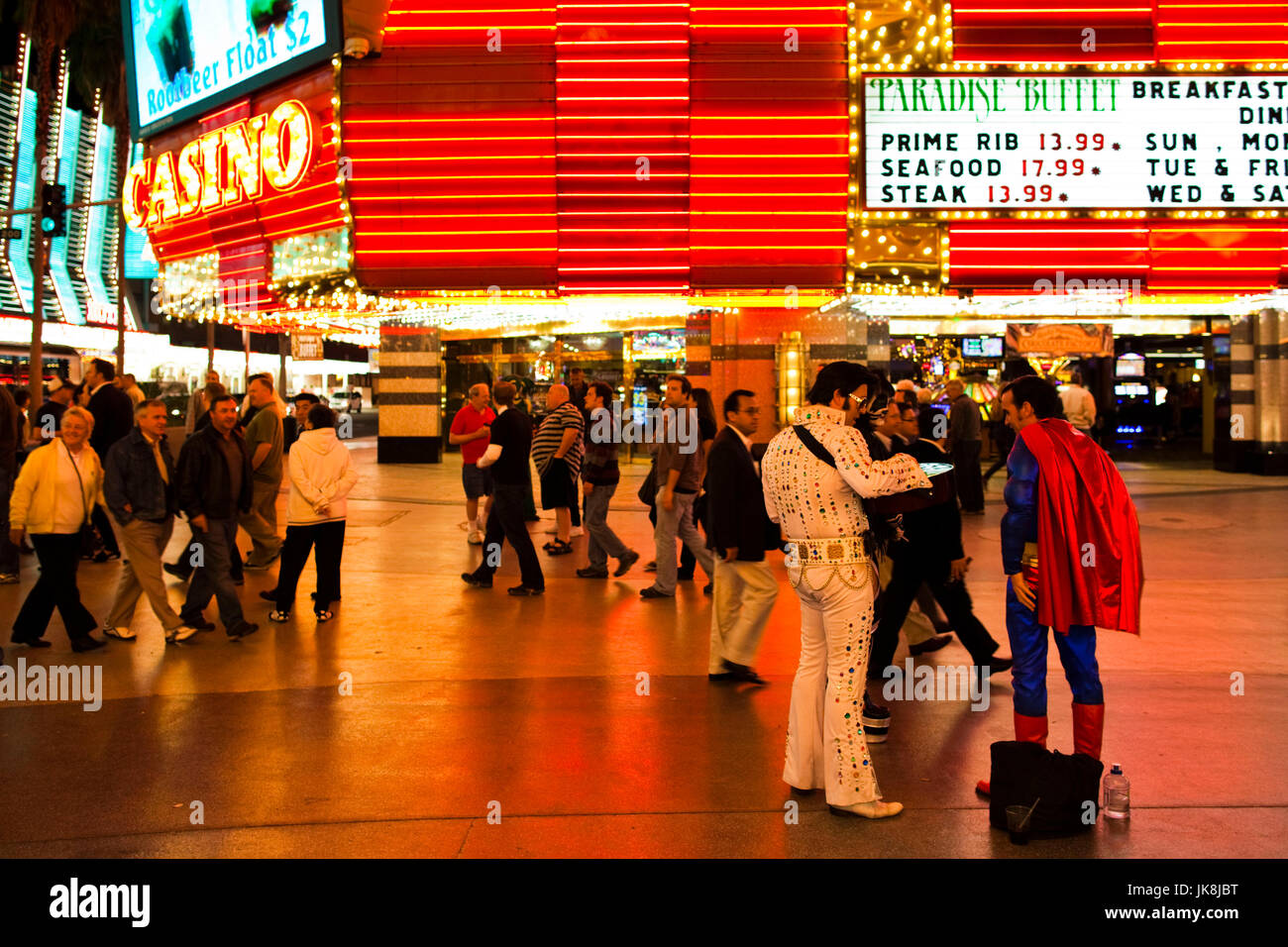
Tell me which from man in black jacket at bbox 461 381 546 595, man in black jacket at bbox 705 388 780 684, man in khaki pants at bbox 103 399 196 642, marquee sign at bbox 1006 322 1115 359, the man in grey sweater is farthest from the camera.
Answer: marquee sign at bbox 1006 322 1115 359

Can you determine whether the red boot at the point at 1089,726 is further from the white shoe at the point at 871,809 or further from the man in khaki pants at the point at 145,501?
the man in khaki pants at the point at 145,501

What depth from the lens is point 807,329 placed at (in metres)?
17.3

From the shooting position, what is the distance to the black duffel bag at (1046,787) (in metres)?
4.57

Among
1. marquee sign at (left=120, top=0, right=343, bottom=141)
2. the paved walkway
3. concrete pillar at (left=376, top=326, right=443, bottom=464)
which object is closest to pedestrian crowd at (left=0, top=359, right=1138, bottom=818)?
the paved walkway

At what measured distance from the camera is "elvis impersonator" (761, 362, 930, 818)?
15.9 ft

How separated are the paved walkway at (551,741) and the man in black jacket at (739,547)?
0.27 metres

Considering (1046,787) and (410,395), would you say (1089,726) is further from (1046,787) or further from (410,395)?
(410,395)

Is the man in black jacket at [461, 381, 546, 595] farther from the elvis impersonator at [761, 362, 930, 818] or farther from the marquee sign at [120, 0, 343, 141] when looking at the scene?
the marquee sign at [120, 0, 343, 141]

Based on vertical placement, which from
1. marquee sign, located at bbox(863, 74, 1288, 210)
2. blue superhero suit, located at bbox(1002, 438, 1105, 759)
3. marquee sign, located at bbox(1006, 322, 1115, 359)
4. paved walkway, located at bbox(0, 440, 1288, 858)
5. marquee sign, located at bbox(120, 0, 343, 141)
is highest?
marquee sign, located at bbox(120, 0, 343, 141)

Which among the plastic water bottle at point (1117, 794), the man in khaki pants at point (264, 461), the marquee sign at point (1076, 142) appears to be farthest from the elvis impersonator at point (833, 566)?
the marquee sign at point (1076, 142)

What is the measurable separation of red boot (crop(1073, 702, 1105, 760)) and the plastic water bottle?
0.17 metres
